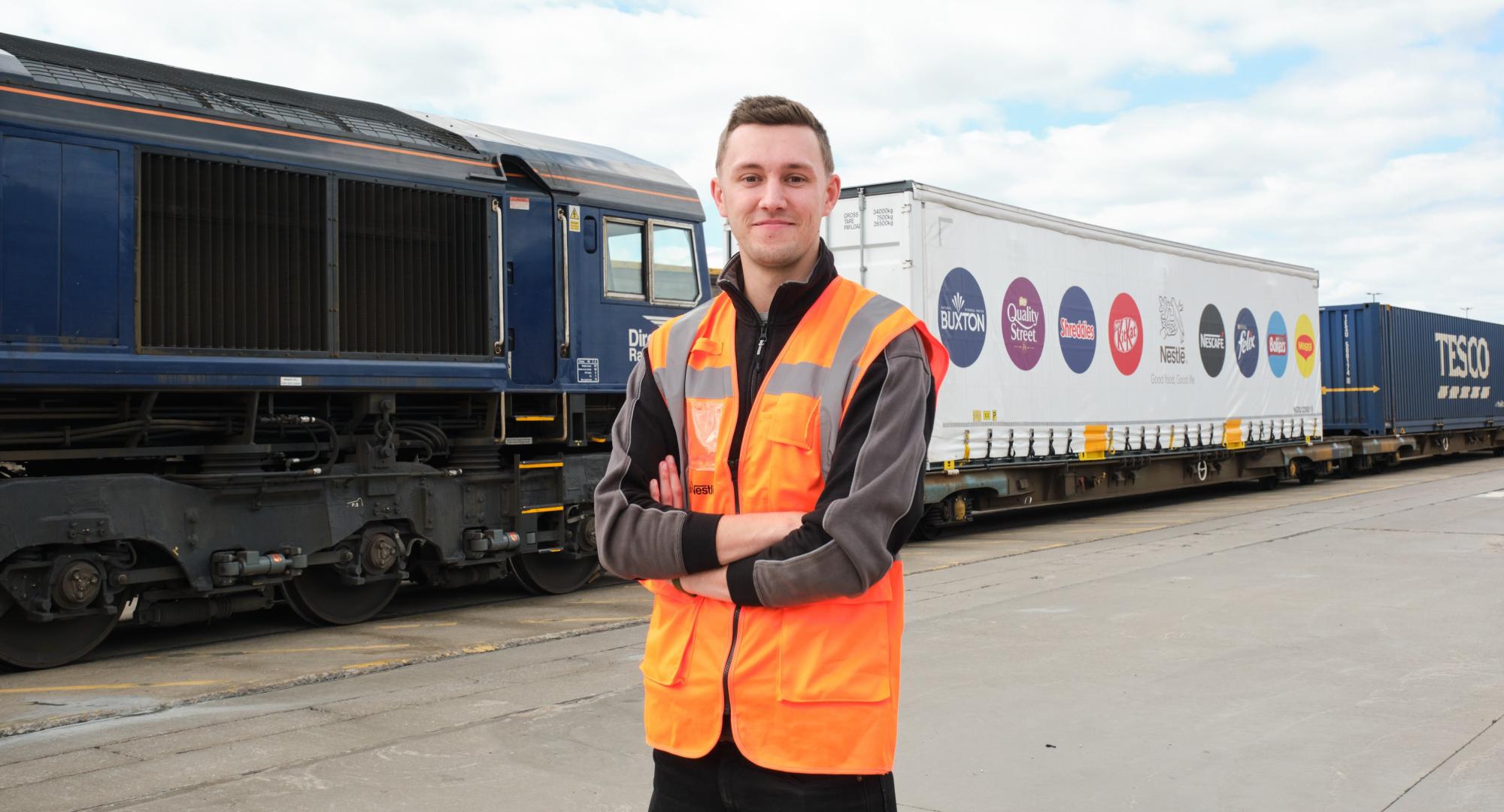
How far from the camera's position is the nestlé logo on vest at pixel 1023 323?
1552cm

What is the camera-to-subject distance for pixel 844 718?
2.19 meters

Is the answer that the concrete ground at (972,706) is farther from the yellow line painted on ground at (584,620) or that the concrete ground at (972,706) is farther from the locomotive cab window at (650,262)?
the locomotive cab window at (650,262)

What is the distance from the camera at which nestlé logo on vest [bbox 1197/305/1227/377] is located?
784 inches

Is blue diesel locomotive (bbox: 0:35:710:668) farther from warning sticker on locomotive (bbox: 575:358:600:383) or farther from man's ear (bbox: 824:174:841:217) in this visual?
man's ear (bbox: 824:174:841:217)

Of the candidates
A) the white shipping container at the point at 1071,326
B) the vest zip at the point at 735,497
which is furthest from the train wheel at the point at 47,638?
the white shipping container at the point at 1071,326

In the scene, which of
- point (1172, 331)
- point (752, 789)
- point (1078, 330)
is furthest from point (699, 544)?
point (1172, 331)

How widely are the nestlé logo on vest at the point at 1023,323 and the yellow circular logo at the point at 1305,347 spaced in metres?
9.41

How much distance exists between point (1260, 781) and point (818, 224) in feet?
12.0

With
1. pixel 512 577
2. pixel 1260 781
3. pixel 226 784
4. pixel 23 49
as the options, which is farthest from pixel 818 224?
pixel 512 577

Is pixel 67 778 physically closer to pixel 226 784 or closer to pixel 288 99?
pixel 226 784

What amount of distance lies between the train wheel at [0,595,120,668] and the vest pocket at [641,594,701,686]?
22.8 feet

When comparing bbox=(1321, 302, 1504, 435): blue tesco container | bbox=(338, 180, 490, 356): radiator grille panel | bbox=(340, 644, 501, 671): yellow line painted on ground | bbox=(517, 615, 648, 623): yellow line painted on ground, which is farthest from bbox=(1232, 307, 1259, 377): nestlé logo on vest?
bbox=(340, 644, 501, 671): yellow line painted on ground

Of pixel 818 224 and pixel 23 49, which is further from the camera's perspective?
pixel 23 49

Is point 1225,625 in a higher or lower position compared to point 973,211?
lower
